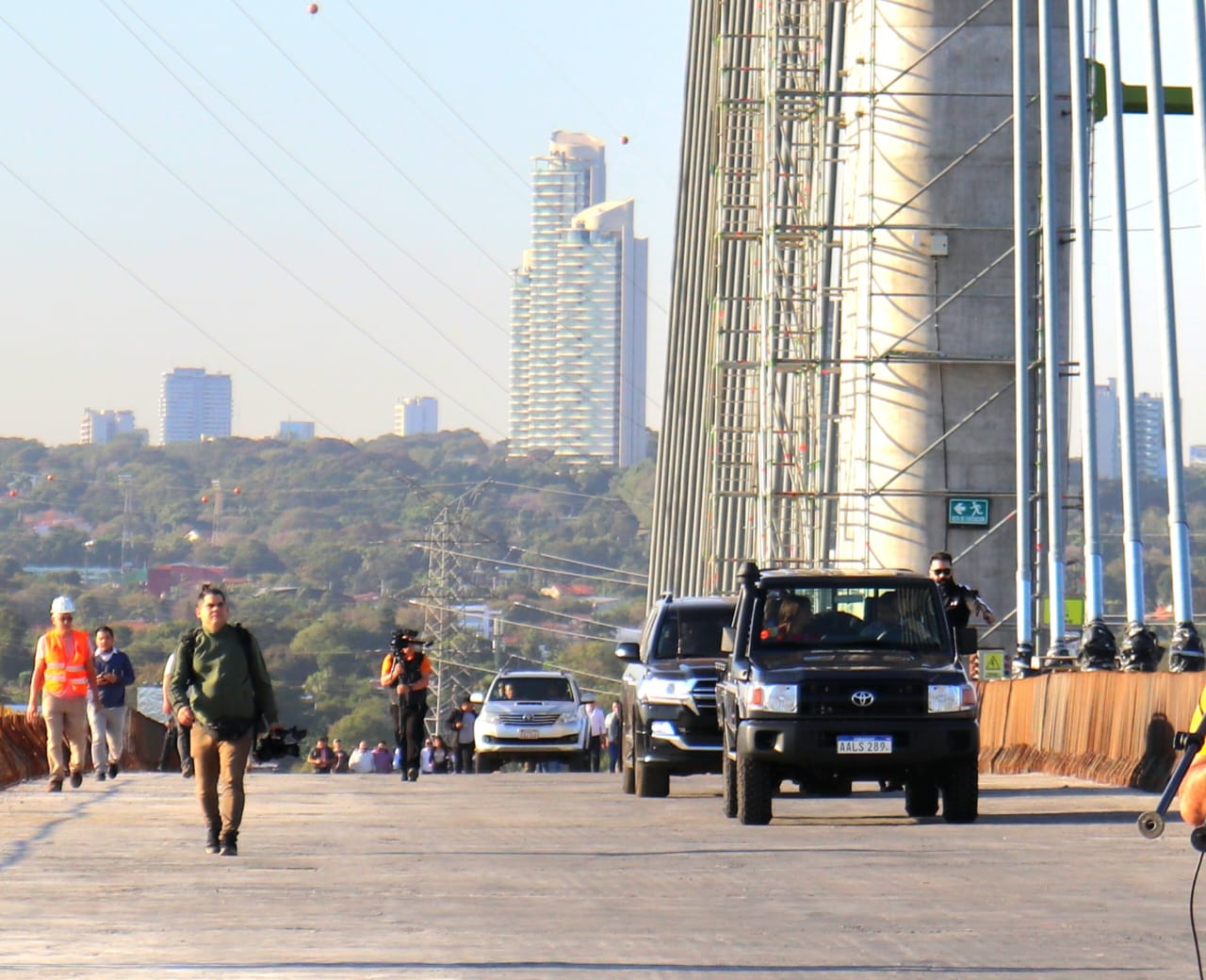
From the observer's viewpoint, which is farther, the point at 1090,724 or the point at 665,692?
the point at 1090,724

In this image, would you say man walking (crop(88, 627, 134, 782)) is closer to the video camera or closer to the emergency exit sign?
the video camera

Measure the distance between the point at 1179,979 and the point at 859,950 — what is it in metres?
1.34

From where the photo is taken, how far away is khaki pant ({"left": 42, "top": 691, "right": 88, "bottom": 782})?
22.5 metres

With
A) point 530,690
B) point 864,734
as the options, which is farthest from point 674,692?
point 530,690

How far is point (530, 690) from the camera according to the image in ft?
128

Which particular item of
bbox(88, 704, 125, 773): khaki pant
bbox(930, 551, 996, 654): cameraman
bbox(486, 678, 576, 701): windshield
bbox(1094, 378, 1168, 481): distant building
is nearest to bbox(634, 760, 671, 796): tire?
bbox(930, 551, 996, 654): cameraman

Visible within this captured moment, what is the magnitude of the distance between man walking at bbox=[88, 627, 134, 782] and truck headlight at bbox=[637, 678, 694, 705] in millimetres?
7295

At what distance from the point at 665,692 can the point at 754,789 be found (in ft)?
13.9

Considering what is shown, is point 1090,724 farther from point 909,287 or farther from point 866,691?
point 909,287

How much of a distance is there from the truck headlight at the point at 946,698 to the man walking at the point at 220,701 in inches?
183

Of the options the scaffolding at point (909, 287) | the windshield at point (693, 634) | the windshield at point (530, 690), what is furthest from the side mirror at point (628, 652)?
the scaffolding at point (909, 287)

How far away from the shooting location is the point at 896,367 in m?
46.9

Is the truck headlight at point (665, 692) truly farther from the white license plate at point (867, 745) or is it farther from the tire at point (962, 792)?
the white license plate at point (867, 745)

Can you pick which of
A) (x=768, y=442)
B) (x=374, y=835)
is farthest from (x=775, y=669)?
(x=768, y=442)
